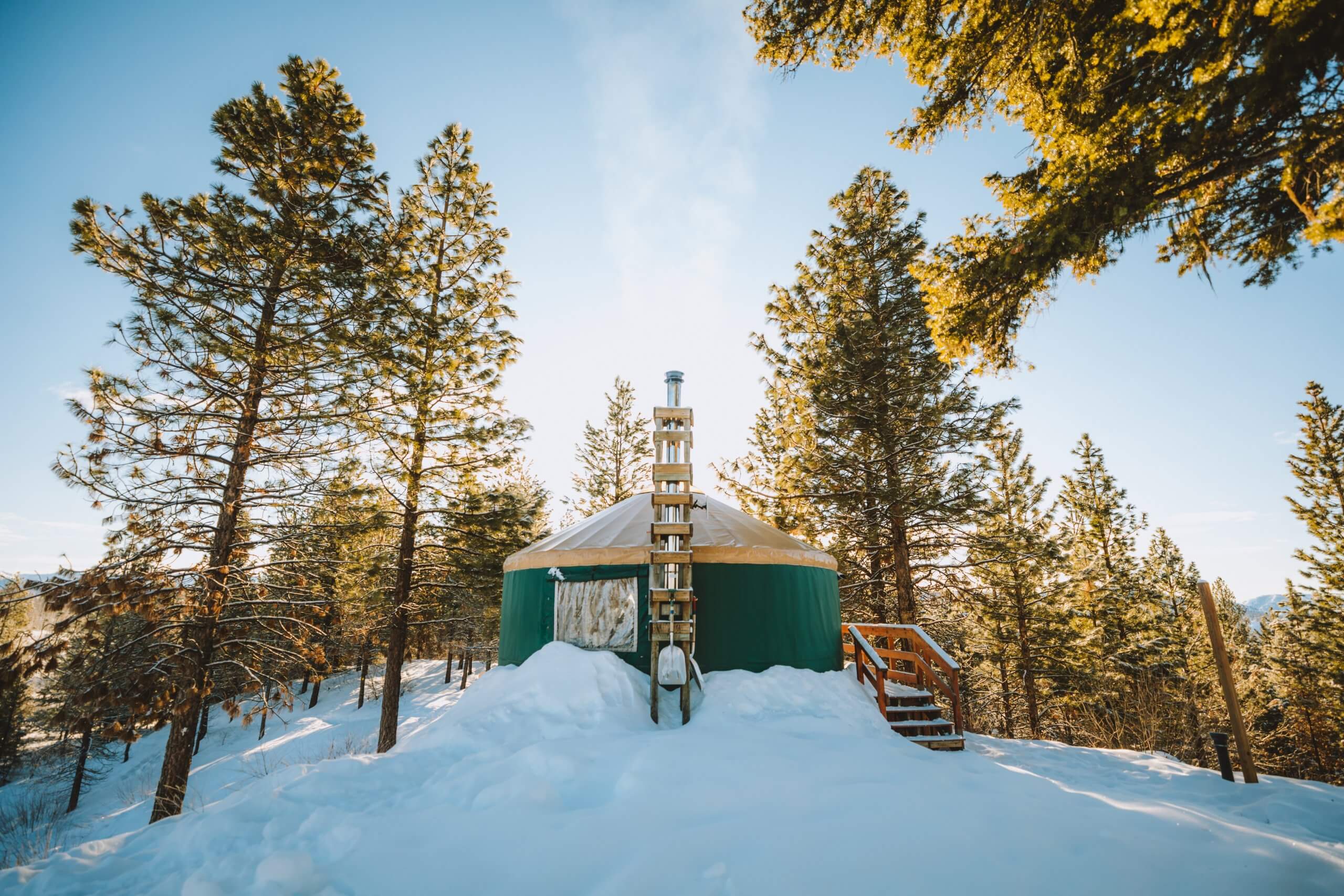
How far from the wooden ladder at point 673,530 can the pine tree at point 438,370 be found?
462 cm

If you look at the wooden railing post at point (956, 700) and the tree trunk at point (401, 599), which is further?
the tree trunk at point (401, 599)

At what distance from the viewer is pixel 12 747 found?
18359 millimetres

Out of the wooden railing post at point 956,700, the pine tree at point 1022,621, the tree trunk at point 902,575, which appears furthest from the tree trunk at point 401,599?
the pine tree at point 1022,621

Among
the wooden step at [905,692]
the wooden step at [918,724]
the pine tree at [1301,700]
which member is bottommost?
the pine tree at [1301,700]

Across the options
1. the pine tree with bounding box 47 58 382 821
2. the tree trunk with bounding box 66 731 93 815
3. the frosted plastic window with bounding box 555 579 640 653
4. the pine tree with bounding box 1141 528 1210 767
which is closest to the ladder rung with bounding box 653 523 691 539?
the frosted plastic window with bounding box 555 579 640 653

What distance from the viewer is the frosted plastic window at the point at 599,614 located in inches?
258

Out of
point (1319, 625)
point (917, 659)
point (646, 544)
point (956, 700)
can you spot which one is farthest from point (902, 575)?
point (1319, 625)

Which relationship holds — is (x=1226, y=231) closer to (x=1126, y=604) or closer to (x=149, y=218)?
(x=149, y=218)

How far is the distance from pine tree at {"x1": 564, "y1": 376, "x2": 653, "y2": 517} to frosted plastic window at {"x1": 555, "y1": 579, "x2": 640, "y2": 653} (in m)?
14.3

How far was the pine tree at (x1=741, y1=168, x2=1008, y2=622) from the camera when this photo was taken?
9234 mm

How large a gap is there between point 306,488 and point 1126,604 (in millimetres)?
20630

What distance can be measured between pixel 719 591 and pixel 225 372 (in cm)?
704

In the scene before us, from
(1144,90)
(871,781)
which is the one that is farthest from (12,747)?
(1144,90)

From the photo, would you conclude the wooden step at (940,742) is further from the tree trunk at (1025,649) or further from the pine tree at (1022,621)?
the tree trunk at (1025,649)
